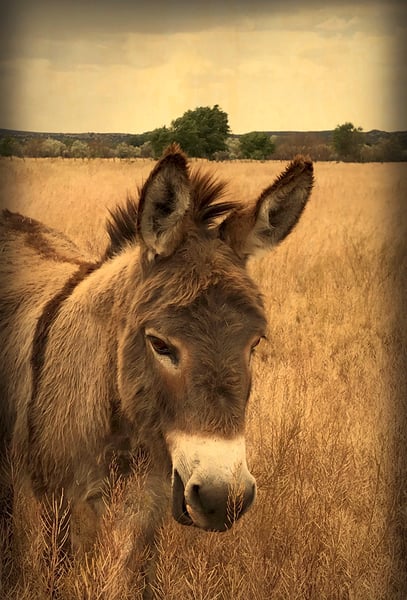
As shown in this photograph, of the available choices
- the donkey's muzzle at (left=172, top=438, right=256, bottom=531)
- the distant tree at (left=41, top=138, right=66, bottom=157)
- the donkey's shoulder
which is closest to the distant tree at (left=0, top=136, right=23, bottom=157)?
the distant tree at (left=41, top=138, right=66, bottom=157)

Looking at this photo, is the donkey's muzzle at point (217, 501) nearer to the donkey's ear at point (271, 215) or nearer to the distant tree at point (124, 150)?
the donkey's ear at point (271, 215)

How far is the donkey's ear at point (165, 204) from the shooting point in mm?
2098

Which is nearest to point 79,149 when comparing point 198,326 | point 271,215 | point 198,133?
point 198,133

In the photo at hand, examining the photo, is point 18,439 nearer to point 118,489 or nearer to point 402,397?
point 118,489

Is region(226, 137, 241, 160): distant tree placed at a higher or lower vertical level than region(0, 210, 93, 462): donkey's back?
higher

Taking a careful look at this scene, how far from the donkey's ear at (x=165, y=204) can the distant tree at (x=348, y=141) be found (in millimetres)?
704

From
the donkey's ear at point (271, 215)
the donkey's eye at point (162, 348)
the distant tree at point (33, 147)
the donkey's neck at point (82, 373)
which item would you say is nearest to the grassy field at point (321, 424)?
the distant tree at point (33, 147)

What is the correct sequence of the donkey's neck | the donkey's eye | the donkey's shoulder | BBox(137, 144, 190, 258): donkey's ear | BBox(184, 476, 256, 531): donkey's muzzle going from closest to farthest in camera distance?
BBox(184, 476, 256, 531): donkey's muzzle
BBox(137, 144, 190, 258): donkey's ear
the donkey's eye
the donkey's neck
the donkey's shoulder

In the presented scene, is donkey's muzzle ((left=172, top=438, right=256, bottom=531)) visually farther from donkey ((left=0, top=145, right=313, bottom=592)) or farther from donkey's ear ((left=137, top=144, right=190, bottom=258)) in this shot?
donkey's ear ((left=137, top=144, right=190, bottom=258))

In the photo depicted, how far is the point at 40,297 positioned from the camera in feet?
9.88

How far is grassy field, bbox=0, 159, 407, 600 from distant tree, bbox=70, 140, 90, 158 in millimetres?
42

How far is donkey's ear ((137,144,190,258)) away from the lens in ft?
6.88

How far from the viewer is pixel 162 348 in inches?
89.3

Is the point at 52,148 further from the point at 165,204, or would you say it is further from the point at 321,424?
the point at 321,424
